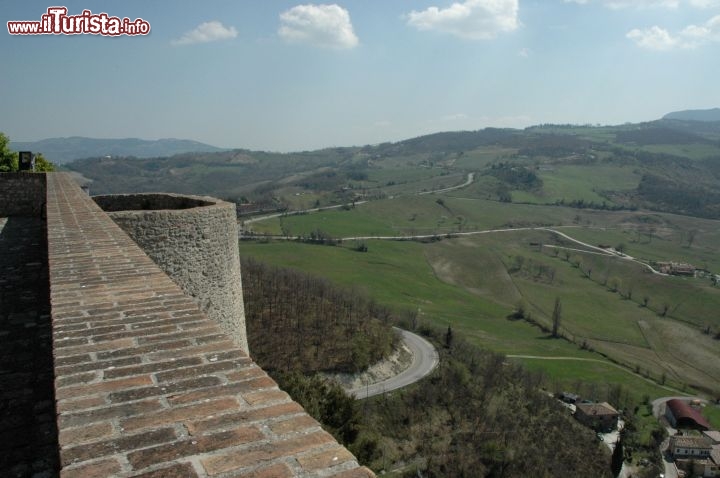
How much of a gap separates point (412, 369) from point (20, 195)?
45.0 metres

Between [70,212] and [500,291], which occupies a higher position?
[70,212]

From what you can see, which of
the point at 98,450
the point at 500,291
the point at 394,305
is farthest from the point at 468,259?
the point at 98,450

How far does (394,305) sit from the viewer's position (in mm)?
84938

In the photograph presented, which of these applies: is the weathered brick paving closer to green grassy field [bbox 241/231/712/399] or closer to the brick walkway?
the brick walkway

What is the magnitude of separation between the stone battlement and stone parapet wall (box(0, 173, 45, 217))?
17.3 meters

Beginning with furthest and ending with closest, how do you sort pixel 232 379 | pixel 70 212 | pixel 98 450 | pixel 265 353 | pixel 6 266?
1. pixel 265 353
2. pixel 70 212
3. pixel 6 266
4. pixel 232 379
5. pixel 98 450

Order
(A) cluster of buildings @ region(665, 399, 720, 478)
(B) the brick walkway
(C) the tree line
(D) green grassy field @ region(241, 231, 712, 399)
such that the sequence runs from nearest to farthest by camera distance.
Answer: (B) the brick walkway, (C) the tree line, (A) cluster of buildings @ region(665, 399, 720, 478), (D) green grassy field @ region(241, 231, 712, 399)

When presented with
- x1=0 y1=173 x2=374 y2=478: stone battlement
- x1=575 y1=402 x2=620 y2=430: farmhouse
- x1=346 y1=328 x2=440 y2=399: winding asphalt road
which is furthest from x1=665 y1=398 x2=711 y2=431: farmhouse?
x1=0 y1=173 x2=374 y2=478: stone battlement

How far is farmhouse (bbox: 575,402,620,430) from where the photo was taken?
61.2 meters

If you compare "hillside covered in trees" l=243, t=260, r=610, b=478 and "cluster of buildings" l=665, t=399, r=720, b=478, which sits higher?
"hillside covered in trees" l=243, t=260, r=610, b=478

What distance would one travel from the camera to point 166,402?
2.98 metres

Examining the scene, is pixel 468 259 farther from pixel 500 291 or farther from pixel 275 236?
pixel 275 236

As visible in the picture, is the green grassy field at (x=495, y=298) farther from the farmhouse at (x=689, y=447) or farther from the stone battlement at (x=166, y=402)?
the stone battlement at (x=166, y=402)

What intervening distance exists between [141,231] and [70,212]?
152 centimetres
